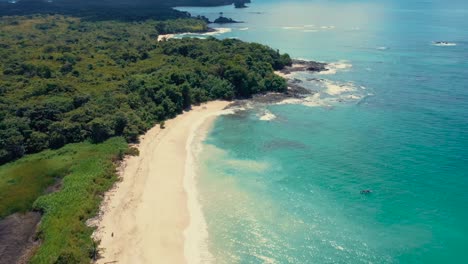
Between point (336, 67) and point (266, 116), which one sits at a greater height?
point (336, 67)

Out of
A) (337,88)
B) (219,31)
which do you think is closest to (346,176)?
(337,88)

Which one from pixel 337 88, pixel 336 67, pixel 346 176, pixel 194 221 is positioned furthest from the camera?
pixel 336 67

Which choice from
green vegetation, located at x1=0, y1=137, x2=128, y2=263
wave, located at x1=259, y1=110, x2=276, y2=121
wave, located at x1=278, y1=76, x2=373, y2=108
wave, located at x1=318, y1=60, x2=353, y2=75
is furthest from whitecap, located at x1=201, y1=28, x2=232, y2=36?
green vegetation, located at x1=0, y1=137, x2=128, y2=263

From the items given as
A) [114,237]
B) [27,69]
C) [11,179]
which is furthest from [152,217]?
[27,69]

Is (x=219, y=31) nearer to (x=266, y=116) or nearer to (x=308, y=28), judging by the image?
(x=308, y=28)

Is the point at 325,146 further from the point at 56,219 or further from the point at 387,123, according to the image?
the point at 56,219

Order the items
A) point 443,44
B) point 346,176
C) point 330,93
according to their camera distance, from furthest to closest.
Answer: point 443,44
point 330,93
point 346,176

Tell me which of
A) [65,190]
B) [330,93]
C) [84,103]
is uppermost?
[84,103]

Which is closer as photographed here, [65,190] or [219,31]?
[65,190]
